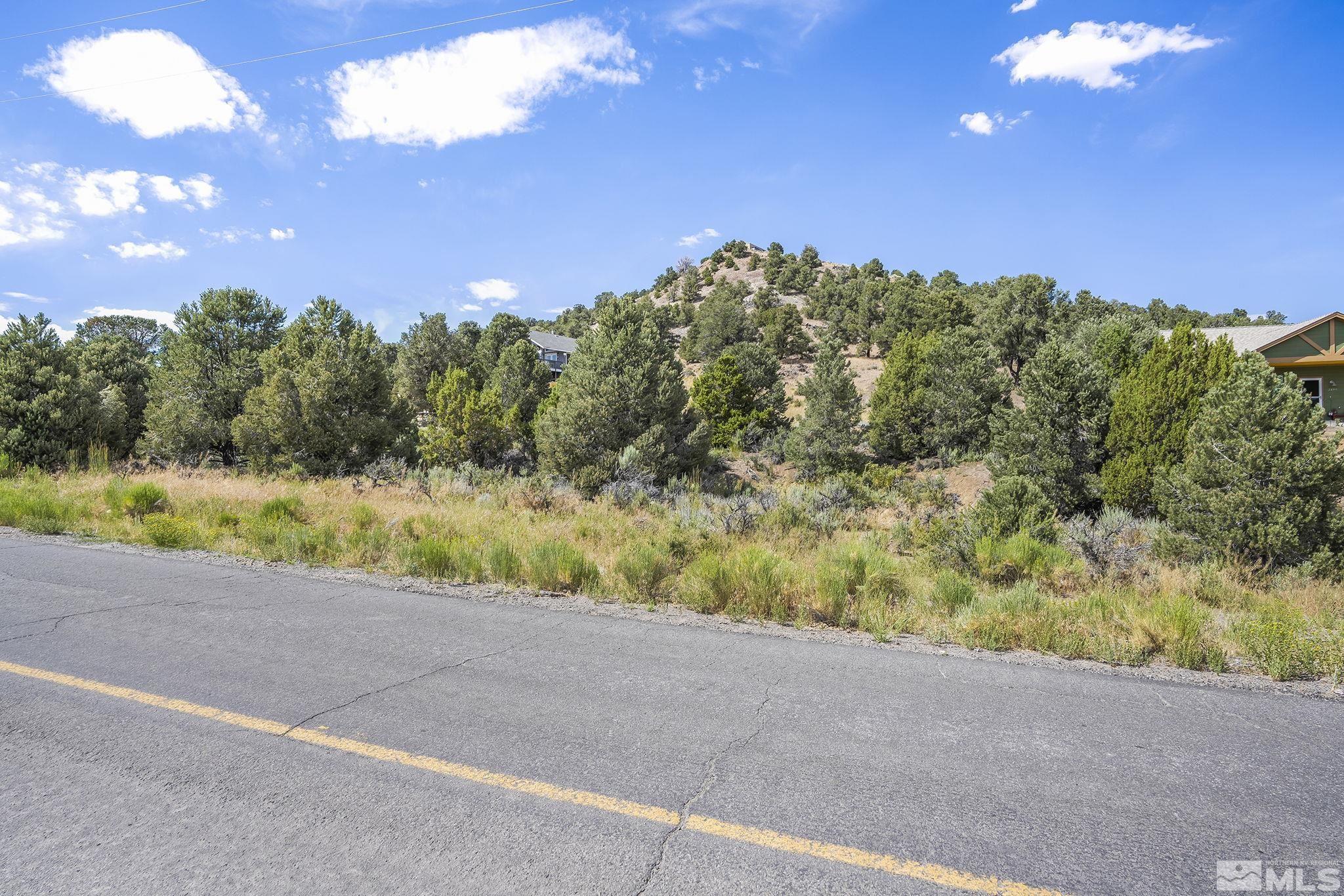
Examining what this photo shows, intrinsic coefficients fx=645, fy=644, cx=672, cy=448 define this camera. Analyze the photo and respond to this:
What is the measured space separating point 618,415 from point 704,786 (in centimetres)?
2086

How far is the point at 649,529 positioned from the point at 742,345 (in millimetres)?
28062

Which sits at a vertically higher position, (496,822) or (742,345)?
(742,345)

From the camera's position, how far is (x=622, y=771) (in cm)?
329

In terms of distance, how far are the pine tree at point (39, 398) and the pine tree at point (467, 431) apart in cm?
1118

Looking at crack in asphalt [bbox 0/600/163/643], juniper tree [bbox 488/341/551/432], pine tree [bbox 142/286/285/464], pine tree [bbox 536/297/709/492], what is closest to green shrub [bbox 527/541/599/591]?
crack in asphalt [bbox 0/600/163/643]

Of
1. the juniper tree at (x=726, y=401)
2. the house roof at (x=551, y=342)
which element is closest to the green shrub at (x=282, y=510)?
the juniper tree at (x=726, y=401)

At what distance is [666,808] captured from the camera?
2.96 metres

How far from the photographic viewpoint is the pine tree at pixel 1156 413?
1917 cm

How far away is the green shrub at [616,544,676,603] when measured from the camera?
754 centimetres

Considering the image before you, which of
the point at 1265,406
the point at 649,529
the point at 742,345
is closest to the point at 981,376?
the point at 742,345

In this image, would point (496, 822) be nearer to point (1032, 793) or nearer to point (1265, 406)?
point (1032, 793)

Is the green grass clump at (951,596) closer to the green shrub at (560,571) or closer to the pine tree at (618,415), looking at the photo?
the green shrub at (560,571)

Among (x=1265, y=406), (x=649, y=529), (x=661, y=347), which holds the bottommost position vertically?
(x=649, y=529)

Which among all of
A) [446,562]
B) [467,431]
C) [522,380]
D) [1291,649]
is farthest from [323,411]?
[1291,649]
